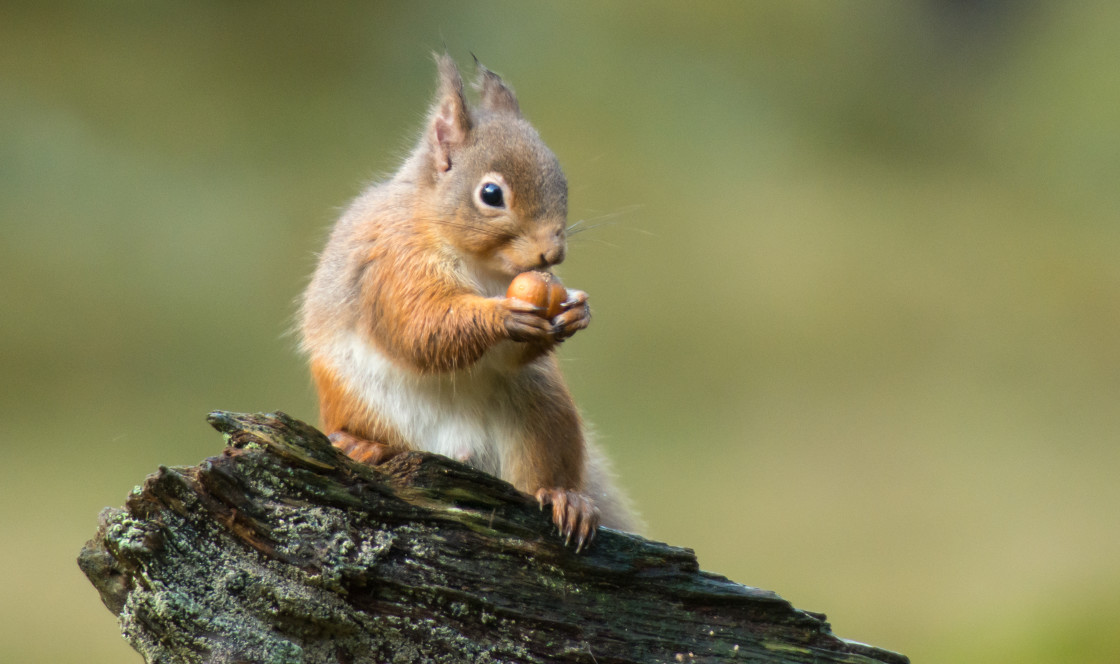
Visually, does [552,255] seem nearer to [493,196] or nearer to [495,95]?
[493,196]

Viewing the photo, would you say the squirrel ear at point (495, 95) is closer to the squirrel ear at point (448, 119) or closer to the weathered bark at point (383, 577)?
the squirrel ear at point (448, 119)

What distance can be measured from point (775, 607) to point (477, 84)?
1.44 metres

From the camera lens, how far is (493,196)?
240 cm

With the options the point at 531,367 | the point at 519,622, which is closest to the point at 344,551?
the point at 519,622

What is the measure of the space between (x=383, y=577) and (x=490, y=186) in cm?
87

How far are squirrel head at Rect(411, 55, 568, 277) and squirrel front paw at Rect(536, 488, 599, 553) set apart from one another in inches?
19.2

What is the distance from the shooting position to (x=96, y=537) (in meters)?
1.98

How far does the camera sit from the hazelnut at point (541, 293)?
7.45ft

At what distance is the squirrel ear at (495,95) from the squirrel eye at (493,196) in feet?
1.32

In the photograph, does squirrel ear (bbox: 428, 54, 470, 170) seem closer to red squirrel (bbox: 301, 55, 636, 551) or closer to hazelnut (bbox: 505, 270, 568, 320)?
red squirrel (bbox: 301, 55, 636, 551)

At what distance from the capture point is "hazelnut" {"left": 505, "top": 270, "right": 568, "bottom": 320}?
227 centimetres

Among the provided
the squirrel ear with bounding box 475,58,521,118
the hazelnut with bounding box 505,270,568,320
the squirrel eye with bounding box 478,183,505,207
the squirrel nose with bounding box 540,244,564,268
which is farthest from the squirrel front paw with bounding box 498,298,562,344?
the squirrel ear with bounding box 475,58,521,118

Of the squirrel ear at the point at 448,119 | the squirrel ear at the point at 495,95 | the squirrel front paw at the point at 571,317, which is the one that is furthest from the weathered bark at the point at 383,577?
the squirrel ear at the point at 495,95

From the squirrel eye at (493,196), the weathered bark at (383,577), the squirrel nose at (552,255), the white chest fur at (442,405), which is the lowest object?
the weathered bark at (383,577)
